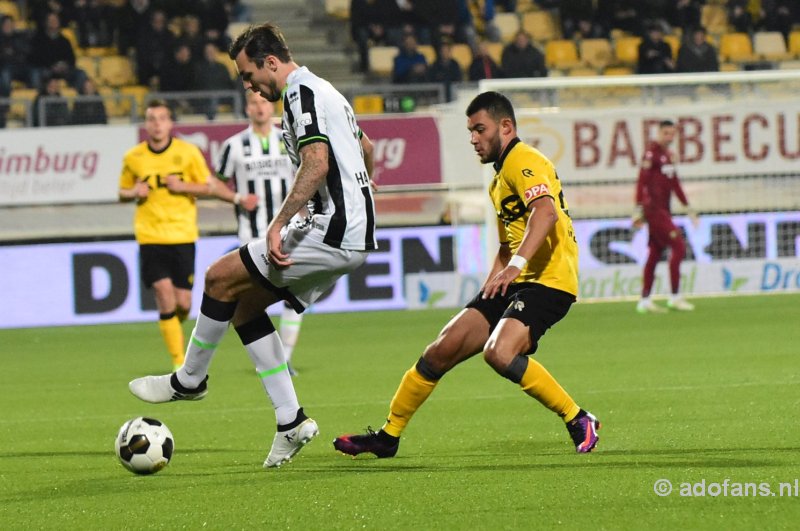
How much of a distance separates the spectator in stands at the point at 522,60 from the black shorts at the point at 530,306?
13.2 m

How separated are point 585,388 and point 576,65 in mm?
13109

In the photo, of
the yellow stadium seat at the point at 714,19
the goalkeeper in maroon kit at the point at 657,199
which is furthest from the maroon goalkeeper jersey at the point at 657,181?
the yellow stadium seat at the point at 714,19

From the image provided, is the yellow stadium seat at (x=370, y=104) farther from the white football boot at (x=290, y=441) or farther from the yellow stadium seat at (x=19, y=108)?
the white football boot at (x=290, y=441)

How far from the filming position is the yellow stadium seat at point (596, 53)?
2180 cm

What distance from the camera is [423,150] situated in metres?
17.5

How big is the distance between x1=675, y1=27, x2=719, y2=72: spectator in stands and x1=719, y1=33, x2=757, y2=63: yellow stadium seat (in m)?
1.55

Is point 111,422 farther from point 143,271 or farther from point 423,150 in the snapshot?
point 423,150

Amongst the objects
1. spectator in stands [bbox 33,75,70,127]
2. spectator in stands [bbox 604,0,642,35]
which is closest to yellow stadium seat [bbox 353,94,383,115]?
spectator in stands [bbox 33,75,70,127]

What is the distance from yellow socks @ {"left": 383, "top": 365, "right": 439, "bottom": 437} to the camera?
21.7 feet

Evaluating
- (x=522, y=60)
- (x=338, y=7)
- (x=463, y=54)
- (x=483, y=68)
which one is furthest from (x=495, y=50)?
(x=338, y=7)

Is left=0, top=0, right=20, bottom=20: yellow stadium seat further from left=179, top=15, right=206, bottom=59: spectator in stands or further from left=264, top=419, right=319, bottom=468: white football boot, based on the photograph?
left=264, top=419, right=319, bottom=468: white football boot

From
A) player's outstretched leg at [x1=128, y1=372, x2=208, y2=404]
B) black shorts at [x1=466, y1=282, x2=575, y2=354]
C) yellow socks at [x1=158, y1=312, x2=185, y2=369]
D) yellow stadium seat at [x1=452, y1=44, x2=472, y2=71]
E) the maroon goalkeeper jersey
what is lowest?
yellow socks at [x1=158, y1=312, x2=185, y2=369]

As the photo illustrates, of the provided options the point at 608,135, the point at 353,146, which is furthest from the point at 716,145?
the point at 353,146

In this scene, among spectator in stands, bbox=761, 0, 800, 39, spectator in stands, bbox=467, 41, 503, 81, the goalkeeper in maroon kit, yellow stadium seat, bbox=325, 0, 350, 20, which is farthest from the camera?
yellow stadium seat, bbox=325, 0, 350, 20
